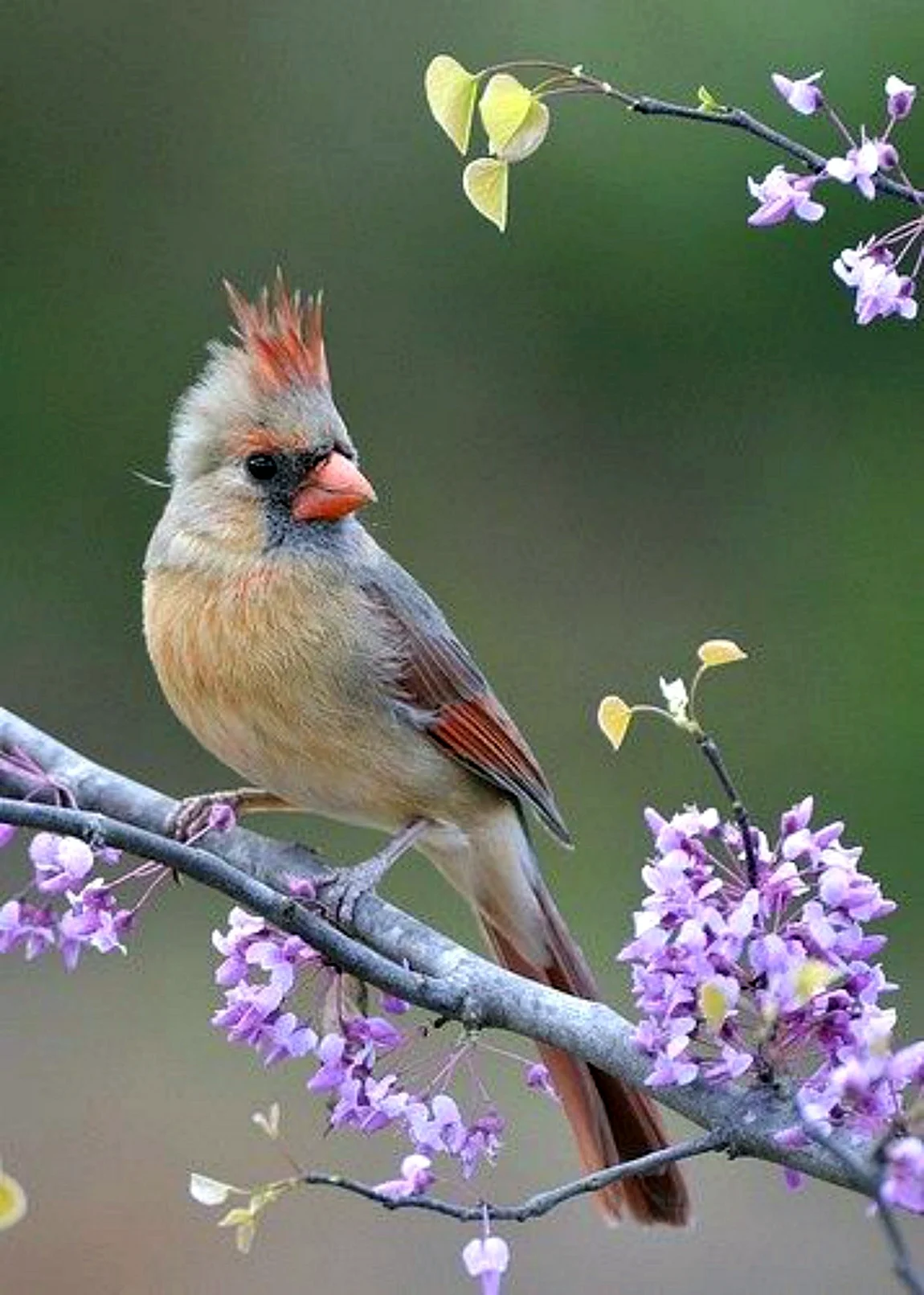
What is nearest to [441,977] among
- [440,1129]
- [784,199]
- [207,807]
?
[440,1129]

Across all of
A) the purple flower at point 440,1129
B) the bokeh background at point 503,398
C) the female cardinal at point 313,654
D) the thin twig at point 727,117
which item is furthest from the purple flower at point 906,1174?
the bokeh background at point 503,398

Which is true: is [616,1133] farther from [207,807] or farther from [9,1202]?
[9,1202]

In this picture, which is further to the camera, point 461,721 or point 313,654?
point 461,721

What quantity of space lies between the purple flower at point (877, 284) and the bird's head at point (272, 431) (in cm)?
117

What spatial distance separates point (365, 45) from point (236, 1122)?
3.50 meters

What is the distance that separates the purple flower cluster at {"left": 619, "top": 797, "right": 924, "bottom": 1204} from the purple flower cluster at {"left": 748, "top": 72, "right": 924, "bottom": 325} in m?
0.41

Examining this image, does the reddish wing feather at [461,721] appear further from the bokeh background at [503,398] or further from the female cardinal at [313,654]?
the bokeh background at [503,398]

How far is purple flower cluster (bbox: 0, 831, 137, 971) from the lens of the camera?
2295 millimetres

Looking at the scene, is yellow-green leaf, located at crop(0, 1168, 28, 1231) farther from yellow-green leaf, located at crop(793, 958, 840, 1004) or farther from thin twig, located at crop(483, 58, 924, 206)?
thin twig, located at crop(483, 58, 924, 206)

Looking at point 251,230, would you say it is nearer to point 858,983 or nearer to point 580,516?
point 580,516

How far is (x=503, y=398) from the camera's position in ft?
27.7

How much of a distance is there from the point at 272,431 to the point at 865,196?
1.33m

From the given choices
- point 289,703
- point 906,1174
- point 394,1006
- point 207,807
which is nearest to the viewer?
point 906,1174

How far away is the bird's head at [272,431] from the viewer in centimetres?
322
